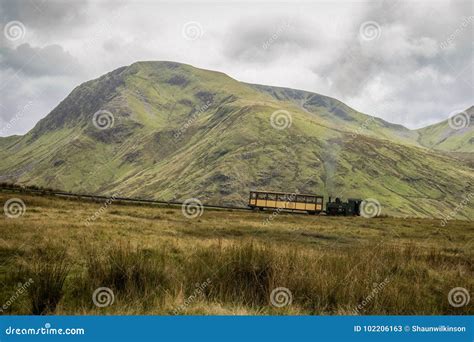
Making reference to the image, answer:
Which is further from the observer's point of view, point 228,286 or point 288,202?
point 288,202

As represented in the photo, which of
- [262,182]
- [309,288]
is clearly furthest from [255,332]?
[262,182]

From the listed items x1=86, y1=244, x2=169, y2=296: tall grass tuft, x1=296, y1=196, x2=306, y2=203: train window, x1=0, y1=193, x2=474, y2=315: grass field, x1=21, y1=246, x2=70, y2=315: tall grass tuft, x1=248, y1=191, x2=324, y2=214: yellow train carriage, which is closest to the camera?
x1=21, y1=246, x2=70, y2=315: tall grass tuft

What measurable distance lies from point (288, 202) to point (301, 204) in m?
1.54

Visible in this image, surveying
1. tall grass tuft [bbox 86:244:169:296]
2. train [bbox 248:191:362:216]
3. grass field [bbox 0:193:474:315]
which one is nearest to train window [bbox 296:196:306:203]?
train [bbox 248:191:362:216]

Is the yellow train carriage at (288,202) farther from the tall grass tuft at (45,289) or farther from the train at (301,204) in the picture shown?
the tall grass tuft at (45,289)

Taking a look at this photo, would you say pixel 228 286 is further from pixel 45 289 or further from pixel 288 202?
pixel 288 202

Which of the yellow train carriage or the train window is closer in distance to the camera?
the yellow train carriage

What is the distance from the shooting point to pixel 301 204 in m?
50.7

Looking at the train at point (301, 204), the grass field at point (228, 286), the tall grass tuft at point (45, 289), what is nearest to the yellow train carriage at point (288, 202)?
the train at point (301, 204)

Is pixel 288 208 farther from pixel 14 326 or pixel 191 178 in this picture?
pixel 191 178

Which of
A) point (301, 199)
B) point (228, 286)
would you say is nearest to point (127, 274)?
point (228, 286)

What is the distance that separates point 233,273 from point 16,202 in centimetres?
2780

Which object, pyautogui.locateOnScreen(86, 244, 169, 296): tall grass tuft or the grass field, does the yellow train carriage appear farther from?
pyautogui.locateOnScreen(86, 244, 169, 296): tall grass tuft

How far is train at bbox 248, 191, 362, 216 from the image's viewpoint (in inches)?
1991
